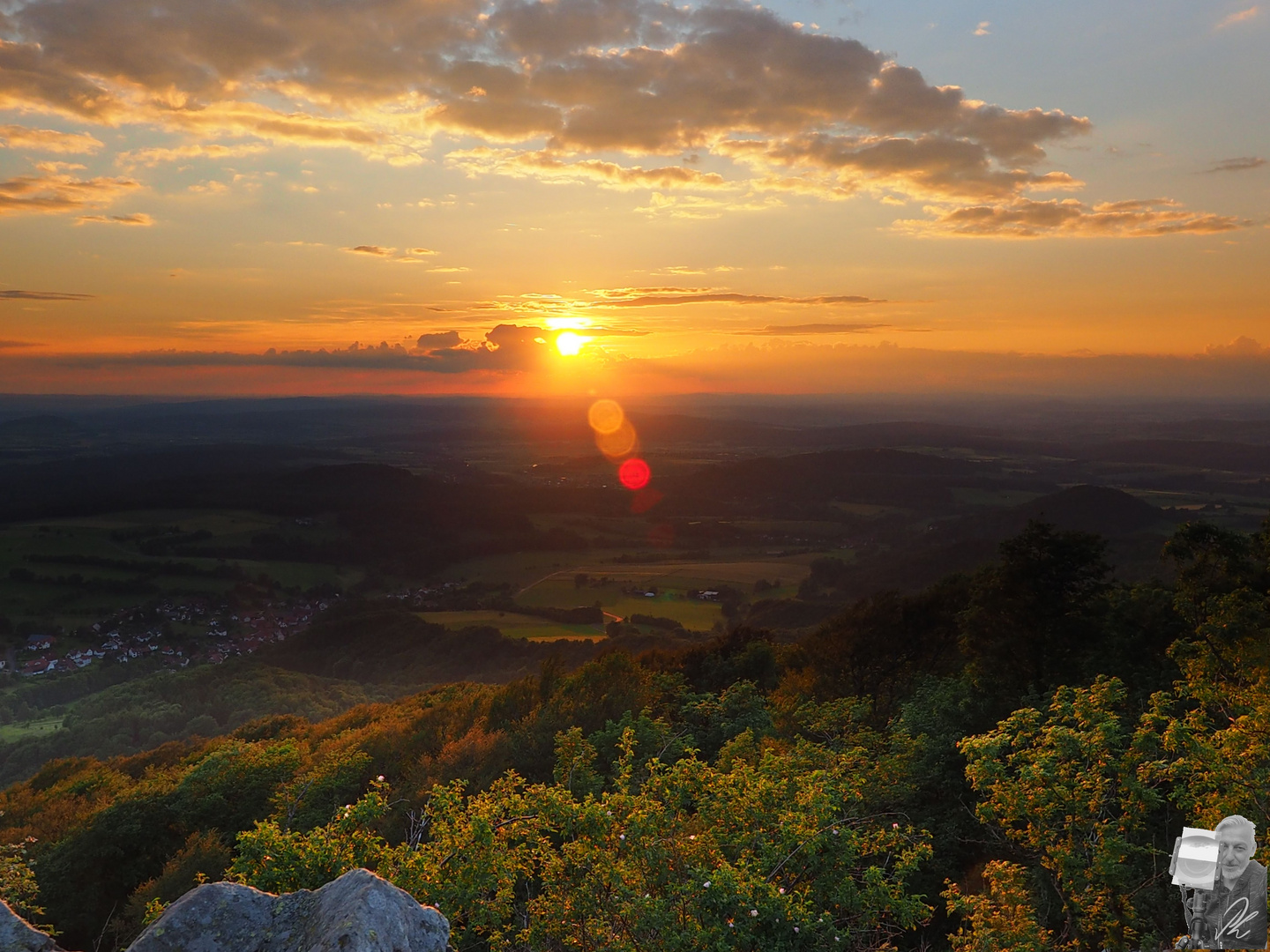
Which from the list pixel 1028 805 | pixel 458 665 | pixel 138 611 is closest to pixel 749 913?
pixel 1028 805

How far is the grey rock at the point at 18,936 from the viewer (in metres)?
7.01

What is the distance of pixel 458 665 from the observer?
371ft

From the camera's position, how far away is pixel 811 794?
43.6 ft

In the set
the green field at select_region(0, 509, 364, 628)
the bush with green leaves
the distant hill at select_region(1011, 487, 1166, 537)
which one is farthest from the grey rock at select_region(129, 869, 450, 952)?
the green field at select_region(0, 509, 364, 628)

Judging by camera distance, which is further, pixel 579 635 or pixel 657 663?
pixel 579 635

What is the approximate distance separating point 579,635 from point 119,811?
311ft

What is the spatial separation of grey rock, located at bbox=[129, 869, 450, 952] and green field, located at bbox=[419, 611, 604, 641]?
108 m

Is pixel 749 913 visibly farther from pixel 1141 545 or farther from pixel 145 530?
pixel 145 530

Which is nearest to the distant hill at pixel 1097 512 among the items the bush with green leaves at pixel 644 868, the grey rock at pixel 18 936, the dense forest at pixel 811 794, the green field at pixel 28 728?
the dense forest at pixel 811 794

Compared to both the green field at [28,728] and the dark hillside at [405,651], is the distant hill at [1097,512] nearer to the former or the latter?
the dark hillside at [405,651]

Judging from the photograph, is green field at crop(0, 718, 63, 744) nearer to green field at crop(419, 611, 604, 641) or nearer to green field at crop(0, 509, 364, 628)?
green field at crop(0, 509, 364, 628)

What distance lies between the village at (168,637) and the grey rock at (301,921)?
139851 mm

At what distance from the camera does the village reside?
13400 cm

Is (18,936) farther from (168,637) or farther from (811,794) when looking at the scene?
(168,637)
